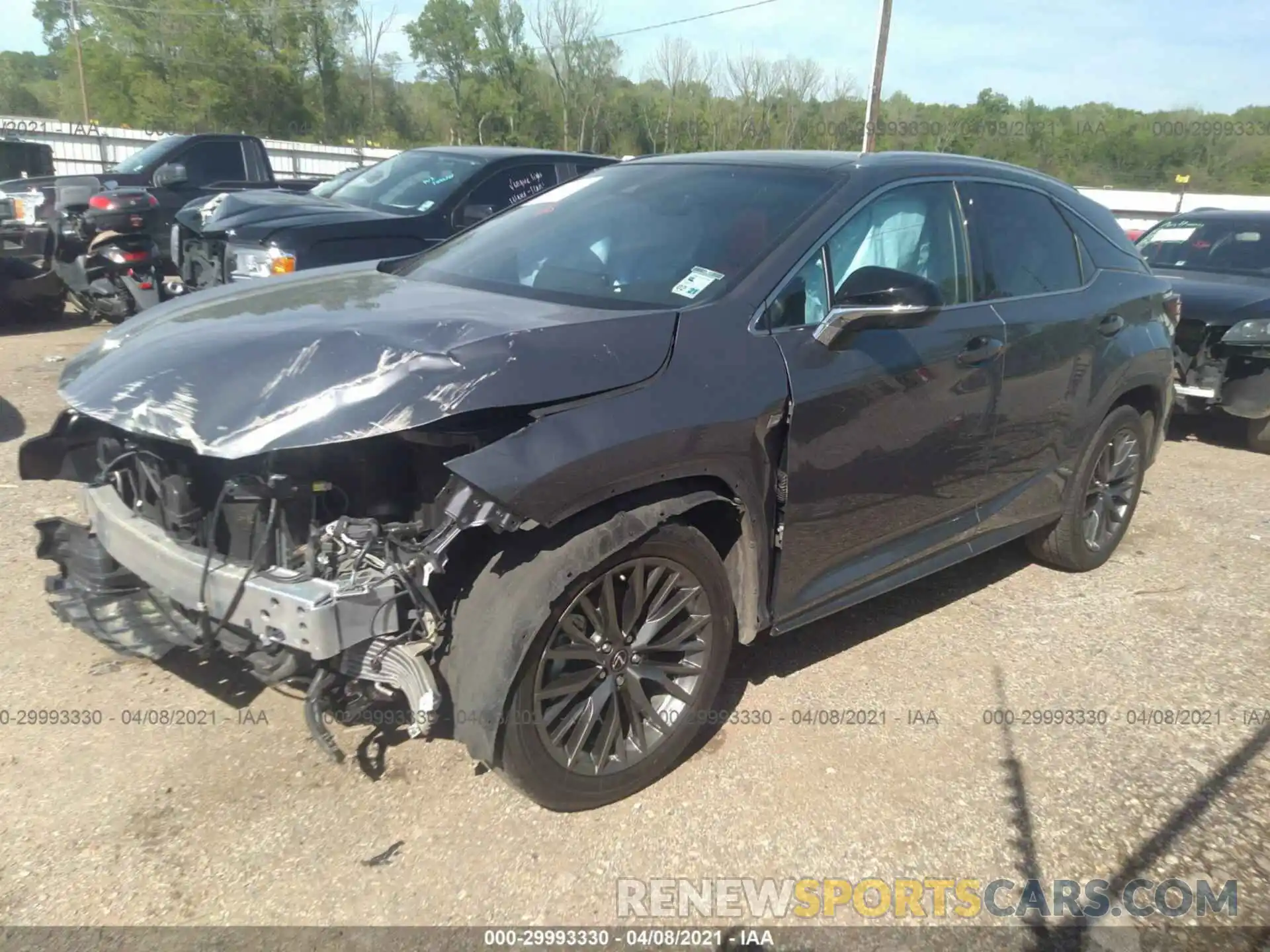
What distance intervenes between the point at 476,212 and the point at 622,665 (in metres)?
5.35

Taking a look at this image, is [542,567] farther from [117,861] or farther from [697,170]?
[697,170]

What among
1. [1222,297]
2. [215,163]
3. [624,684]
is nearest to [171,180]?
[215,163]

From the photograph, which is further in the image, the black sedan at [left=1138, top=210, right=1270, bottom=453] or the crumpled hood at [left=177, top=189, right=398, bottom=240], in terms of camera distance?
the black sedan at [left=1138, top=210, right=1270, bottom=453]

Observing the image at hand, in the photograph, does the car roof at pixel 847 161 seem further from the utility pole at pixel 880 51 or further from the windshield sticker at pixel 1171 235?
the utility pole at pixel 880 51

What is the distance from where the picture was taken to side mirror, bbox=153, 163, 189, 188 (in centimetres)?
988

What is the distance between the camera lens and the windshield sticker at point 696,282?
308 cm

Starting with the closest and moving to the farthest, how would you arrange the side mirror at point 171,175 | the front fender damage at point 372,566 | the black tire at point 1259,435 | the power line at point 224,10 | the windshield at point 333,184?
the front fender damage at point 372,566 → the black tire at point 1259,435 → the windshield at point 333,184 → the side mirror at point 171,175 → the power line at point 224,10

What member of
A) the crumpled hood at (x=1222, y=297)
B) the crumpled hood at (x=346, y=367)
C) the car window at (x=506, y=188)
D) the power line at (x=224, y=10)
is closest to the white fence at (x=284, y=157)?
the crumpled hood at (x=1222, y=297)

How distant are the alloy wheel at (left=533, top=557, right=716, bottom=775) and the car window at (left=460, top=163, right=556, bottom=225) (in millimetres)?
5364

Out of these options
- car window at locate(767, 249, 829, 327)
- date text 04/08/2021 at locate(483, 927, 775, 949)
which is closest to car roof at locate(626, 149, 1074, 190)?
car window at locate(767, 249, 829, 327)

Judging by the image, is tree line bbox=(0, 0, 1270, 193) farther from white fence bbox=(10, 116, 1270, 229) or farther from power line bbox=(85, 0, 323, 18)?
white fence bbox=(10, 116, 1270, 229)

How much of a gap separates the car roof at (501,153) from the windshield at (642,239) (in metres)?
4.30

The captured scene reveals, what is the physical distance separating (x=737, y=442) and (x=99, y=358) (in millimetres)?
2013

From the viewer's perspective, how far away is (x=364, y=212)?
24.5 ft
